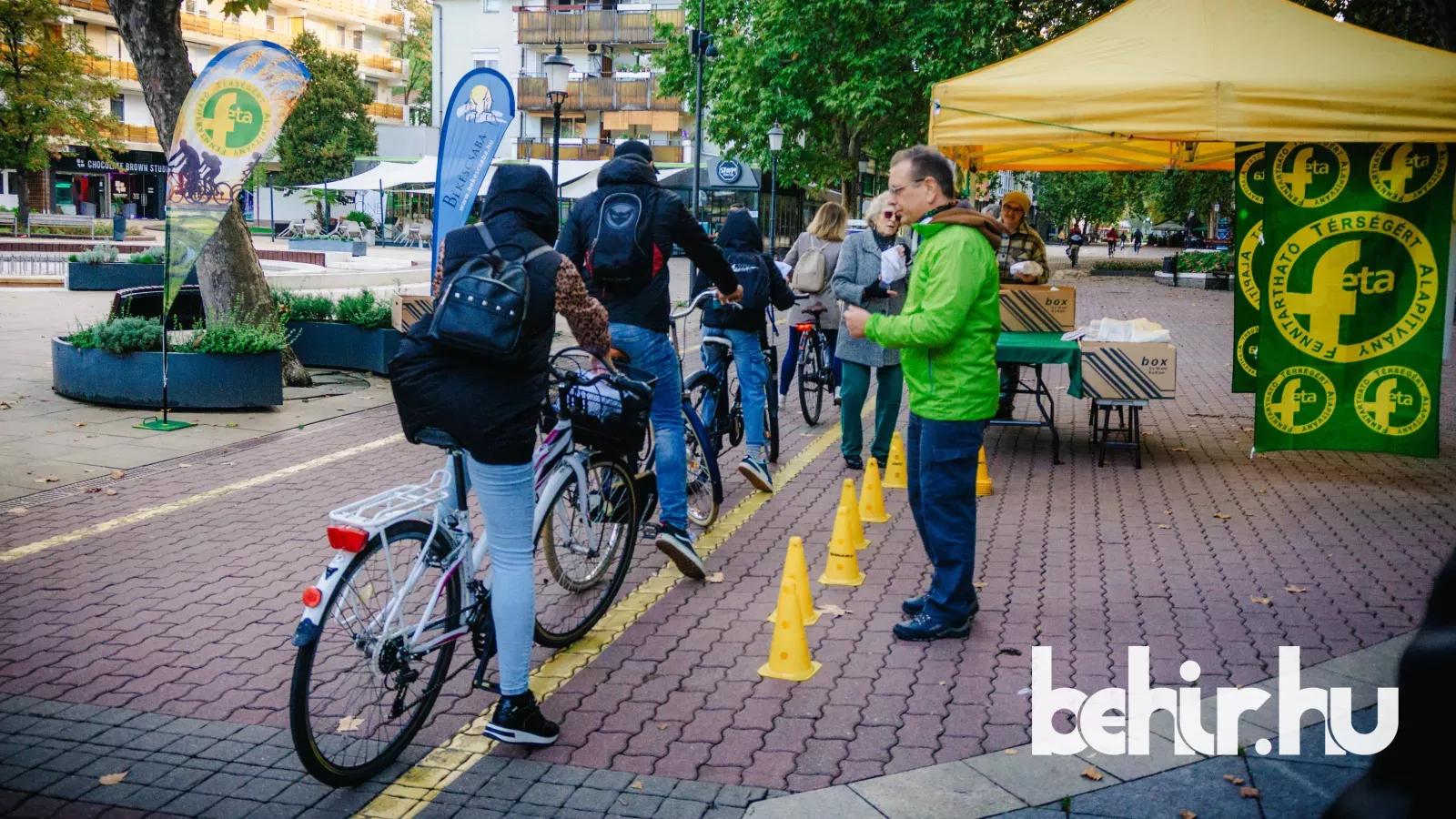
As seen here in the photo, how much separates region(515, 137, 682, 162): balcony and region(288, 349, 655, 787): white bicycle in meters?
49.4

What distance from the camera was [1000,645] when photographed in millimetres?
5102

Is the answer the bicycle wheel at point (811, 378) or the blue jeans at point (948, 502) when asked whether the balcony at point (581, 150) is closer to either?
the bicycle wheel at point (811, 378)

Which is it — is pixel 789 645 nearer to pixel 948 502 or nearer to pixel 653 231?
pixel 948 502

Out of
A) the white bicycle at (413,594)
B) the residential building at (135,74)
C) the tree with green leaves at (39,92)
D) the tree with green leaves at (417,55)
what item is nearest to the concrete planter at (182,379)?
the white bicycle at (413,594)

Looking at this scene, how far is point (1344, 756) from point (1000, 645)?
1.42 meters

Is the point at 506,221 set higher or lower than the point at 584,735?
higher

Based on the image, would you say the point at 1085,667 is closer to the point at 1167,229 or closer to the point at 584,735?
the point at 584,735

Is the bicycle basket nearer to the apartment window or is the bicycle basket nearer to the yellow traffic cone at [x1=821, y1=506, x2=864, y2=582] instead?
the yellow traffic cone at [x1=821, y1=506, x2=864, y2=582]

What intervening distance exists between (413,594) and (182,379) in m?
7.13

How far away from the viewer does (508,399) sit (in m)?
3.78

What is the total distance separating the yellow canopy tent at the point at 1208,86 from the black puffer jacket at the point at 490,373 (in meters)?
4.98

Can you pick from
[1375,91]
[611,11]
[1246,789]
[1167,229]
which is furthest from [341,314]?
[1167,229]

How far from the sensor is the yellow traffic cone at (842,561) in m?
5.96

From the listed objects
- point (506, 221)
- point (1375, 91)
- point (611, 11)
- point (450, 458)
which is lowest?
point (450, 458)
